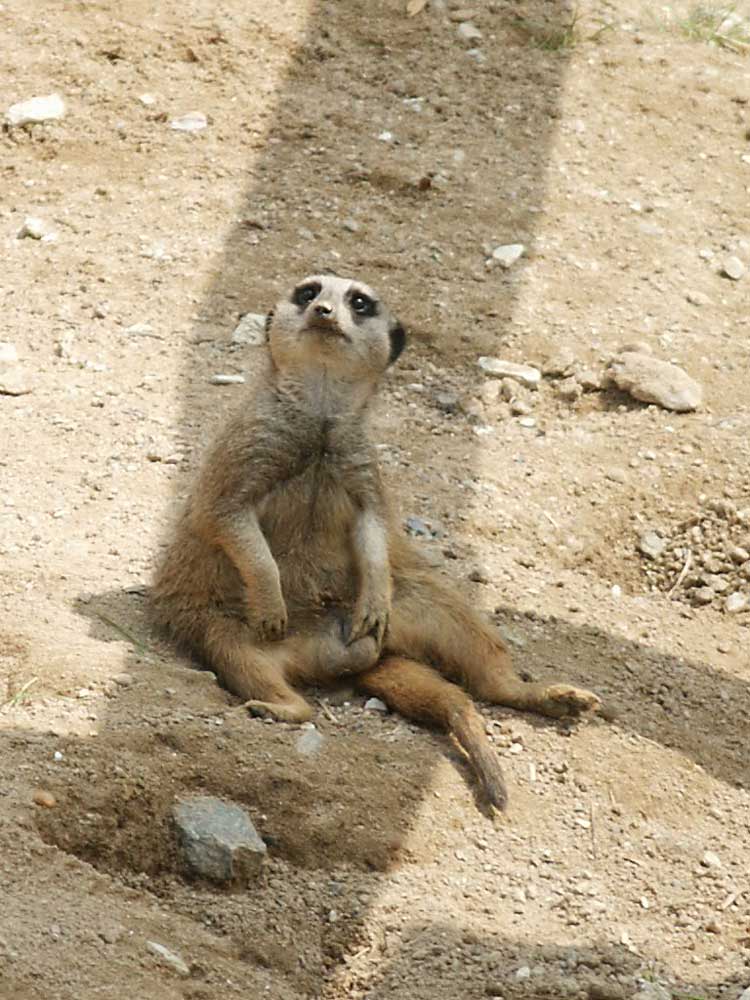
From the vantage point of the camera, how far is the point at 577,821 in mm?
3484

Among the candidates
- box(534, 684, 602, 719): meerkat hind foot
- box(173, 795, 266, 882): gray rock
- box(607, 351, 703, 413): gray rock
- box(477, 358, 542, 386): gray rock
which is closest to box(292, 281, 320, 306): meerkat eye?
box(534, 684, 602, 719): meerkat hind foot

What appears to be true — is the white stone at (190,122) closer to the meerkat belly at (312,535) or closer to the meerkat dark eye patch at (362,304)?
the meerkat dark eye patch at (362,304)

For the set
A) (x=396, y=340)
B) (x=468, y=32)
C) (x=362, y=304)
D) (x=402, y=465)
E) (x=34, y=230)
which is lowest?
(x=34, y=230)

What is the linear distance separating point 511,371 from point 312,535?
168 centimetres

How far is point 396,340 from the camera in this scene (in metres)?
4.06

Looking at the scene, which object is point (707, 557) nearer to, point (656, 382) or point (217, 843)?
point (656, 382)

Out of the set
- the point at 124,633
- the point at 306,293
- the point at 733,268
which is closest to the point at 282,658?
the point at 124,633

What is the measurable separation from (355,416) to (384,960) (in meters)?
1.39

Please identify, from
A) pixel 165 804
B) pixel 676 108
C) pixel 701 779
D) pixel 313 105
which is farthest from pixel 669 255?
pixel 165 804

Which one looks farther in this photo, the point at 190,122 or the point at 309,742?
the point at 190,122

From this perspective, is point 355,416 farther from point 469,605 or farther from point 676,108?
point 676,108

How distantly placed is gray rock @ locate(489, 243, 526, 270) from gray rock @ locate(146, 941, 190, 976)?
143 inches

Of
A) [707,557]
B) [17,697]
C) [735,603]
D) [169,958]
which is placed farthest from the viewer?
[707,557]

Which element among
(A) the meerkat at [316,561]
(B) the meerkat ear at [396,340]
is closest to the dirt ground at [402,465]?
(A) the meerkat at [316,561]
